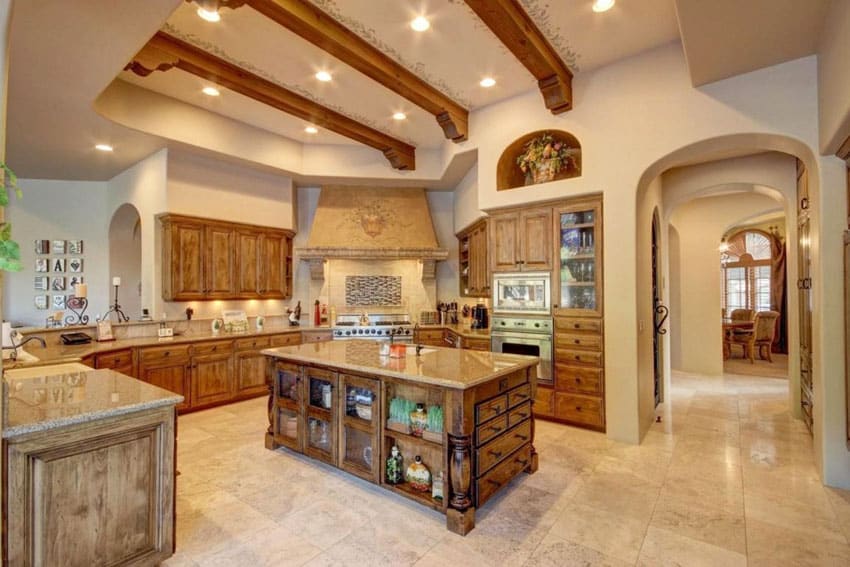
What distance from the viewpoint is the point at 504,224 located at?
15.4ft

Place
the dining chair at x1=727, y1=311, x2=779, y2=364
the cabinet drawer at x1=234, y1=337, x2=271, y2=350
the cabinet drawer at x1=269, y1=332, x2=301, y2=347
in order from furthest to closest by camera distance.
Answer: the dining chair at x1=727, y1=311, x2=779, y2=364
the cabinet drawer at x1=269, y1=332, x2=301, y2=347
the cabinet drawer at x1=234, y1=337, x2=271, y2=350

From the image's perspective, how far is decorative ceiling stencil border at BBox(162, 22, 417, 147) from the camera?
339 cm

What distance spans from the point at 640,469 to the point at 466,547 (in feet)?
5.93

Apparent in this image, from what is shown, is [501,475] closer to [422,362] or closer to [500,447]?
[500,447]

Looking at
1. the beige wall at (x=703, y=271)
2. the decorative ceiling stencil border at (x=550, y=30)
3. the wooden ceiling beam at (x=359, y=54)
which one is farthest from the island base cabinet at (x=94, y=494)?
the beige wall at (x=703, y=271)

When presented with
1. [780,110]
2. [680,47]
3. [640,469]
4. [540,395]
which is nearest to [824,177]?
[780,110]

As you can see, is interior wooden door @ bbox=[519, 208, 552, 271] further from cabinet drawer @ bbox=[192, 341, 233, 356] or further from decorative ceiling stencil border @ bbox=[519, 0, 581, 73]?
cabinet drawer @ bbox=[192, 341, 233, 356]

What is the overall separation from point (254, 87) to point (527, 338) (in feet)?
12.7

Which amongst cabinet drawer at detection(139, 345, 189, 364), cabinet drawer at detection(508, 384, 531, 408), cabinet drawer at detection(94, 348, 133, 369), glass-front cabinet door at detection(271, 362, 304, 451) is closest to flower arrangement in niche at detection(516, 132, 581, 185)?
cabinet drawer at detection(508, 384, 531, 408)

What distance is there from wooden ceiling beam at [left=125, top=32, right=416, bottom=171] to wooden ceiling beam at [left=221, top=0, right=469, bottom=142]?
106 cm

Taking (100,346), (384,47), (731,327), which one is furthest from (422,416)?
(731,327)

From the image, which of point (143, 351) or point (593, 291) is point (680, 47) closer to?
point (593, 291)

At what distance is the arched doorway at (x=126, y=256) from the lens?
20.2 feet

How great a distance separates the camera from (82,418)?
179 centimetres
